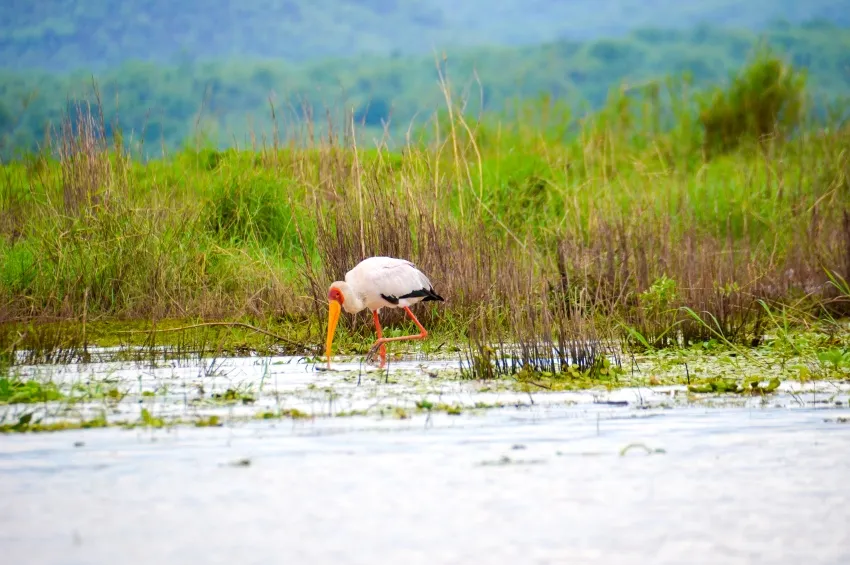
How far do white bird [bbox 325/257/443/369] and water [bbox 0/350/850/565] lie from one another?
5.44ft

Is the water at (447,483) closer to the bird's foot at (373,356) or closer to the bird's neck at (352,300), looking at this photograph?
the bird's foot at (373,356)

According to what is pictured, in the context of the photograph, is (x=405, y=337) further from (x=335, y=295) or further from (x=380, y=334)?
(x=335, y=295)

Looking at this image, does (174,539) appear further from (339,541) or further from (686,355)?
(686,355)

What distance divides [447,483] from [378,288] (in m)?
3.39

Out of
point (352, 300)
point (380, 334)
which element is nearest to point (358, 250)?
point (380, 334)

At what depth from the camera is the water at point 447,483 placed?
3123 millimetres

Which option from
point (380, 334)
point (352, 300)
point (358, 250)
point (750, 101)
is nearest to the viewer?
point (352, 300)

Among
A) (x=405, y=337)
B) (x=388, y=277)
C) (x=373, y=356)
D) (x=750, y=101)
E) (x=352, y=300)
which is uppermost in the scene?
(x=750, y=101)

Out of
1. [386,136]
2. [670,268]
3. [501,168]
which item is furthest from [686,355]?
[501,168]

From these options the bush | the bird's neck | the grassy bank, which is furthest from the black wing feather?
the bush

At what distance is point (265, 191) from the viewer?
32.7ft

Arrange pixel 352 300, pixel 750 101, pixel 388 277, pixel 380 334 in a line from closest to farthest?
pixel 388 277
pixel 352 300
pixel 380 334
pixel 750 101

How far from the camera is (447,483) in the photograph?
3801 mm

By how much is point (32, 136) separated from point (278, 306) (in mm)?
2584
